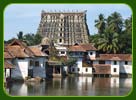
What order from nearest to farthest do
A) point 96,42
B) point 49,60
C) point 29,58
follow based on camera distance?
point 29,58 < point 49,60 < point 96,42

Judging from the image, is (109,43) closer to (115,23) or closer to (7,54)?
(115,23)

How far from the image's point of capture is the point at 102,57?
28.2 m

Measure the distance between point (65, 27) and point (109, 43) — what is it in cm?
1315

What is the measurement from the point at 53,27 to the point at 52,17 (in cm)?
158

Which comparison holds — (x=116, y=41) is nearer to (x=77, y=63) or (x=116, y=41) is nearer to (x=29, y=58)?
(x=77, y=63)

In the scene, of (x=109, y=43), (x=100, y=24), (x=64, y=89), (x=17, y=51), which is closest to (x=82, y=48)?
(x=109, y=43)

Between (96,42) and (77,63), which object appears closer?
(77,63)

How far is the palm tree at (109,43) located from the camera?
2920 cm

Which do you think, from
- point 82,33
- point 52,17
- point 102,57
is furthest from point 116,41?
point 52,17

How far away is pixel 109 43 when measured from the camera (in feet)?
96.7

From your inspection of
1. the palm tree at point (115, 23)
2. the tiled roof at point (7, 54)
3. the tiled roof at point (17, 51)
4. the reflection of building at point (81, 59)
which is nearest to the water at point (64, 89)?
the tiled roof at point (7, 54)

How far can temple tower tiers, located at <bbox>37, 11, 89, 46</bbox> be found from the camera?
4112 centimetres

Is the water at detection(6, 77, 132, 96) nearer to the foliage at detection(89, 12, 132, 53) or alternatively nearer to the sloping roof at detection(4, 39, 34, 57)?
the sloping roof at detection(4, 39, 34, 57)

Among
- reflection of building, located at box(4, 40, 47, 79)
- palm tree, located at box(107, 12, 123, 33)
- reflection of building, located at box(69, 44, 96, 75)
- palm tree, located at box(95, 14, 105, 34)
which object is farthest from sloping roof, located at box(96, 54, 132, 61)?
reflection of building, located at box(4, 40, 47, 79)
